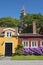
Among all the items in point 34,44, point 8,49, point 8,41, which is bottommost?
point 8,49

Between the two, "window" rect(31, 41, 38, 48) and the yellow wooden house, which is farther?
"window" rect(31, 41, 38, 48)

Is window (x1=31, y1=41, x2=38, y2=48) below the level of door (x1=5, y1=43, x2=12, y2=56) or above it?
above

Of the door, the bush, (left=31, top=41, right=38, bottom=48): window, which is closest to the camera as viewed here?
the bush

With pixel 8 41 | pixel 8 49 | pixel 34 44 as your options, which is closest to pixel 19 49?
pixel 8 49

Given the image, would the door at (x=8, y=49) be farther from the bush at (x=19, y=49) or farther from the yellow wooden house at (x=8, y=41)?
the bush at (x=19, y=49)

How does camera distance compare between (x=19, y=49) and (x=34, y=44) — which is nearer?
(x=19, y=49)

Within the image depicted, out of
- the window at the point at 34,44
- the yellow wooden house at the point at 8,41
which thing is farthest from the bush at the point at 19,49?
the window at the point at 34,44

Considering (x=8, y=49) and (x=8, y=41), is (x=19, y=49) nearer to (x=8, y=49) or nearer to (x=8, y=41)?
(x=8, y=49)

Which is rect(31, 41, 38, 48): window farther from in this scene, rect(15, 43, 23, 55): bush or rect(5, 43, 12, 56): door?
rect(5, 43, 12, 56): door

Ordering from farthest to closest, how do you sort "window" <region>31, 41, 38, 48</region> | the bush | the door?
"window" <region>31, 41, 38, 48</region>, the door, the bush

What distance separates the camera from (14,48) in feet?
147

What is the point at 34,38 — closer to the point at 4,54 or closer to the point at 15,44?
the point at 15,44

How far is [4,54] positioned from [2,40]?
9.90ft

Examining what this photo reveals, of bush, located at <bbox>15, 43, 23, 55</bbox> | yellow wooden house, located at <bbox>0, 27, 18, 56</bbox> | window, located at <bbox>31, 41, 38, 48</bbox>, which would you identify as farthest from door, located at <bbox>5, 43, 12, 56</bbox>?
window, located at <bbox>31, 41, 38, 48</bbox>
